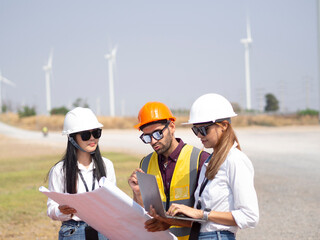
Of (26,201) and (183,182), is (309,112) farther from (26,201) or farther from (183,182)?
(183,182)

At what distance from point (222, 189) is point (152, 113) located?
3.15 feet

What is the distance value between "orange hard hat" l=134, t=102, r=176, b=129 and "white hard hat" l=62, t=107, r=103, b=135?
433 millimetres

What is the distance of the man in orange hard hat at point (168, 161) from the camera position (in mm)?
3516

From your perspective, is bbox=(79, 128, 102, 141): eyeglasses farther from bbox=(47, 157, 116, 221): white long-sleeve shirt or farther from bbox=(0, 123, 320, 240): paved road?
bbox=(0, 123, 320, 240): paved road

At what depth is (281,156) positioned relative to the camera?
21156mm

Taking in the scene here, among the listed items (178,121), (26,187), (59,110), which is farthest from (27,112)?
(26,187)

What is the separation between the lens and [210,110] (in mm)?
3236

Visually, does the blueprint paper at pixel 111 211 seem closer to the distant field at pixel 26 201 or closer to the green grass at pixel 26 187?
the distant field at pixel 26 201

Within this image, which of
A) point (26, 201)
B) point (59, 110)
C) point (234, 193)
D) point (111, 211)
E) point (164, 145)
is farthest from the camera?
point (59, 110)

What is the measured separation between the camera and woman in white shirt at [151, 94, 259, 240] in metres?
2.95

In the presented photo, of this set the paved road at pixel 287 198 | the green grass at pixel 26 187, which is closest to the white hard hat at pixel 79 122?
the paved road at pixel 287 198

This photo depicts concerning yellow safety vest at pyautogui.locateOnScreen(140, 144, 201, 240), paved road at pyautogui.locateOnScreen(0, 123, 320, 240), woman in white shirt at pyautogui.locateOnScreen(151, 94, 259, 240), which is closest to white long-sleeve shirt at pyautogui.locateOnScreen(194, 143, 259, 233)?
woman in white shirt at pyautogui.locateOnScreen(151, 94, 259, 240)

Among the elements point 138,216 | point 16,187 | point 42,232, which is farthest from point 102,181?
point 16,187

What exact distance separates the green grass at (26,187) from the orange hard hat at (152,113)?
6347mm
